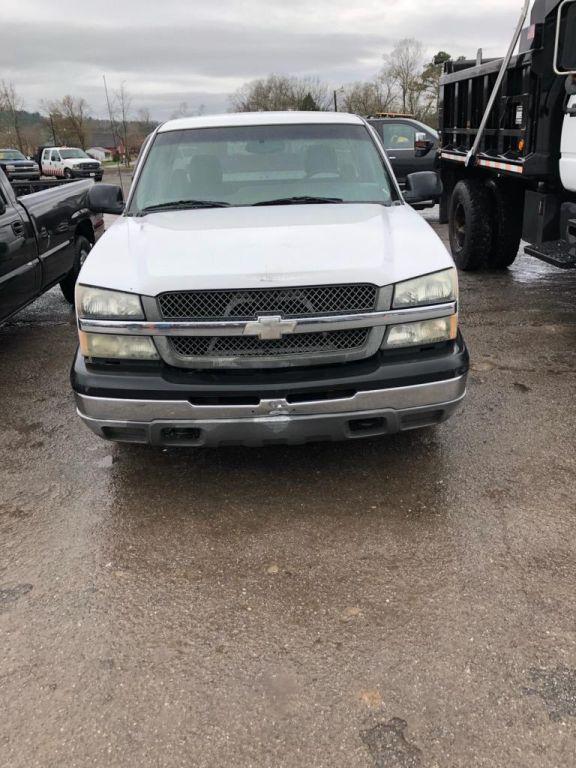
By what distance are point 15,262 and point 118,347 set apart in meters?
2.94

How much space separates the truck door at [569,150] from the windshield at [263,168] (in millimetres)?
1776

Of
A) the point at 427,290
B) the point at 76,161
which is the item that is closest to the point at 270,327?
the point at 427,290

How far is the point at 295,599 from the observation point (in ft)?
8.64

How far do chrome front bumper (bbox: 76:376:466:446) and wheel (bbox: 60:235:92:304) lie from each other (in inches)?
170

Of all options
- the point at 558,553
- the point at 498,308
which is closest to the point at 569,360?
the point at 498,308

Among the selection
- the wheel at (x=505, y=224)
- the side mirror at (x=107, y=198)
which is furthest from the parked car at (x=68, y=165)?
the side mirror at (x=107, y=198)

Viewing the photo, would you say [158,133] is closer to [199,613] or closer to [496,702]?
[199,613]

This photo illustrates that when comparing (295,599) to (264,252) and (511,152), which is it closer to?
(264,252)

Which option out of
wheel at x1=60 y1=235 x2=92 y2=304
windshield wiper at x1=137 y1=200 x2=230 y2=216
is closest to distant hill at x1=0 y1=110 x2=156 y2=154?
wheel at x1=60 y1=235 x2=92 y2=304

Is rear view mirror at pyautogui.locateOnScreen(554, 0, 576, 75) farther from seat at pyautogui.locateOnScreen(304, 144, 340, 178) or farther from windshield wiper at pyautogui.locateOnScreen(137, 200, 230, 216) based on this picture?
windshield wiper at pyautogui.locateOnScreen(137, 200, 230, 216)

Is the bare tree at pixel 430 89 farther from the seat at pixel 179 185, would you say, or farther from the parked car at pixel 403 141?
the seat at pixel 179 185

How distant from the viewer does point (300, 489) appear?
342 cm

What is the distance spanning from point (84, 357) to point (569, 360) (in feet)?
12.3

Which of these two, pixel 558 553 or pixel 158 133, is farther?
pixel 158 133
